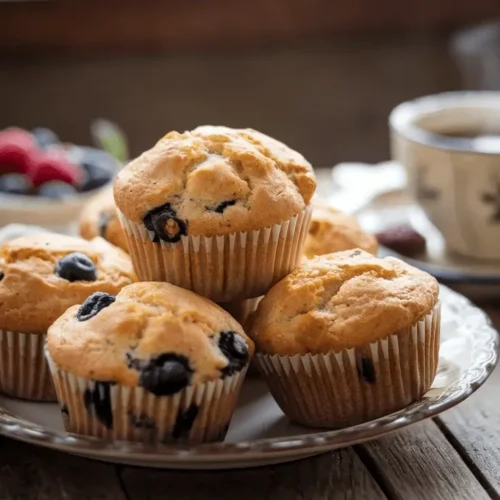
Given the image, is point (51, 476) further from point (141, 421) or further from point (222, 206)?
point (222, 206)

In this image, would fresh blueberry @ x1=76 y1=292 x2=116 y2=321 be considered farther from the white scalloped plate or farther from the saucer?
the saucer

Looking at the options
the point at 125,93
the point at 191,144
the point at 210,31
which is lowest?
the point at 125,93

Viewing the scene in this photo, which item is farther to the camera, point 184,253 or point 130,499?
point 184,253

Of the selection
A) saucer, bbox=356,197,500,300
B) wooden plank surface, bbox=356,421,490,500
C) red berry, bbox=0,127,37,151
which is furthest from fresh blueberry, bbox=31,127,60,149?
wooden plank surface, bbox=356,421,490,500

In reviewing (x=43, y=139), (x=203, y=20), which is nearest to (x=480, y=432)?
(x=43, y=139)

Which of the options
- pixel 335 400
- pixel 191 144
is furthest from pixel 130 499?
pixel 191 144

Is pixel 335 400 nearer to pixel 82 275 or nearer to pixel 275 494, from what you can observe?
pixel 275 494

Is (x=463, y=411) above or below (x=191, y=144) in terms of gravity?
below

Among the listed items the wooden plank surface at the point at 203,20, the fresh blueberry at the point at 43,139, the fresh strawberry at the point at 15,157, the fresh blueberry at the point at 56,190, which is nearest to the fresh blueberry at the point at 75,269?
the fresh blueberry at the point at 56,190
